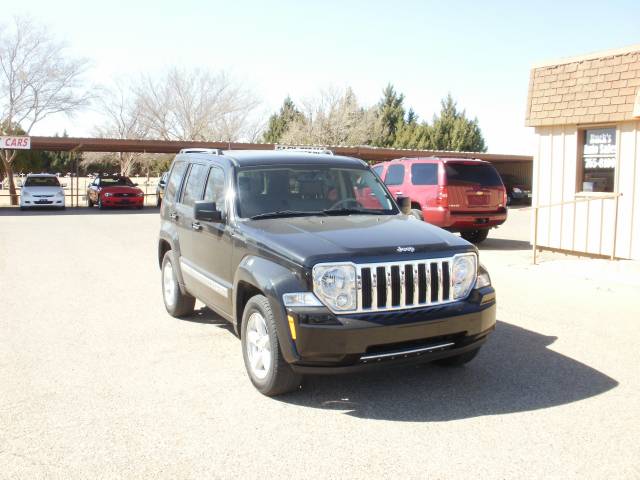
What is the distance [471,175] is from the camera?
557 inches

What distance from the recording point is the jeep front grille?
4.41 meters

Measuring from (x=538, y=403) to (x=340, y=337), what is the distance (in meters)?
1.54

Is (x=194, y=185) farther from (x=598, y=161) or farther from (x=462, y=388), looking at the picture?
(x=598, y=161)

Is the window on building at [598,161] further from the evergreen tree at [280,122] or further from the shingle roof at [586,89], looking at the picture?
the evergreen tree at [280,122]

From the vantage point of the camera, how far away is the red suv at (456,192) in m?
13.8

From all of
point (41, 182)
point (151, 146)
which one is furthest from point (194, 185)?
point (151, 146)

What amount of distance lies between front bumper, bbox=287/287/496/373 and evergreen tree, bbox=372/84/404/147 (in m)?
58.7

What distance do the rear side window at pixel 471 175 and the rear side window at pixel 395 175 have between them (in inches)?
52.6

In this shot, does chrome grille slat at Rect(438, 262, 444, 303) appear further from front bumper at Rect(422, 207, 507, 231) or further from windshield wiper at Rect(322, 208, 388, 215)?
front bumper at Rect(422, 207, 507, 231)

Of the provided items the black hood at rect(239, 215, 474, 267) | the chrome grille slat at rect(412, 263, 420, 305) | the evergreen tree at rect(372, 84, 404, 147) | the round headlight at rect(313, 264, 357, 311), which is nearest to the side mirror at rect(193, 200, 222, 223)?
the black hood at rect(239, 215, 474, 267)

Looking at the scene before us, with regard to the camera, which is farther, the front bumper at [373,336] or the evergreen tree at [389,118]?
the evergreen tree at [389,118]

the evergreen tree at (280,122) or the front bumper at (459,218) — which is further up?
the evergreen tree at (280,122)

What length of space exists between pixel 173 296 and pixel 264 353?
2.76 m

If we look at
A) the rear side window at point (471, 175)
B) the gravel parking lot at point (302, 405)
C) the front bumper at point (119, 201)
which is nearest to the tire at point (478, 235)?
the rear side window at point (471, 175)
